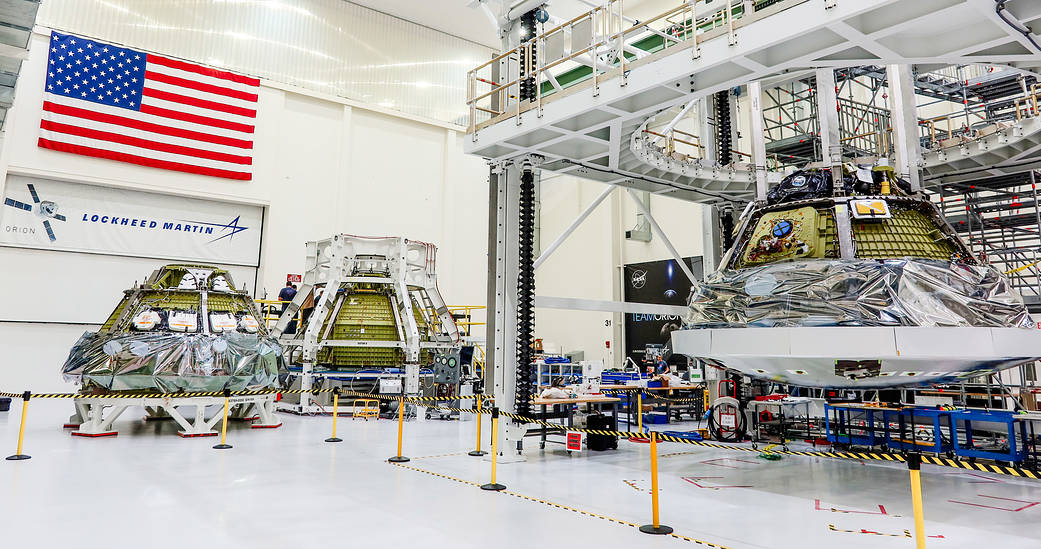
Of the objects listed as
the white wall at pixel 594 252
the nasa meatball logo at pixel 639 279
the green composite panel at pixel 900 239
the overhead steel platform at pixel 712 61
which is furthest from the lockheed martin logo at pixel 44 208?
the green composite panel at pixel 900 239

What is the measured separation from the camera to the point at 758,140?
794 cm

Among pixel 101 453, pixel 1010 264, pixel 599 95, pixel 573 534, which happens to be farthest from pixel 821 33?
pixel 1010 264

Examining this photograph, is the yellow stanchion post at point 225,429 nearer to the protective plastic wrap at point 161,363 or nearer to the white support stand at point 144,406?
the white support stand at point 144,406

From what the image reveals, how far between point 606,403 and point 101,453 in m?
7.87

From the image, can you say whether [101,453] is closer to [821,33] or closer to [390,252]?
[390,252]

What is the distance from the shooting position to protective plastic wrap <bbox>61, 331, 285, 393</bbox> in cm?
1041

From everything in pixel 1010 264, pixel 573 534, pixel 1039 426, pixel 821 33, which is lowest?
pixel 573 534

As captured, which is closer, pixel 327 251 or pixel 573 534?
pixel 573 534

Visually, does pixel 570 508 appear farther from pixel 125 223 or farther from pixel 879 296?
pixel 125 223

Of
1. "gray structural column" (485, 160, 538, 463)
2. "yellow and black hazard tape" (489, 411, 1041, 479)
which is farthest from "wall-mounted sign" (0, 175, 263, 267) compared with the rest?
"yellow and black hazard tape" (489, 411, 1041, 479)

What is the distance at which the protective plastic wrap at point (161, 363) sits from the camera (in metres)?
10.4

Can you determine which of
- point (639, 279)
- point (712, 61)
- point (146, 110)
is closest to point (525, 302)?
point (712, 61)

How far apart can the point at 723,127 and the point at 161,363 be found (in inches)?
467

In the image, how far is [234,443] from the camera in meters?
10.1
